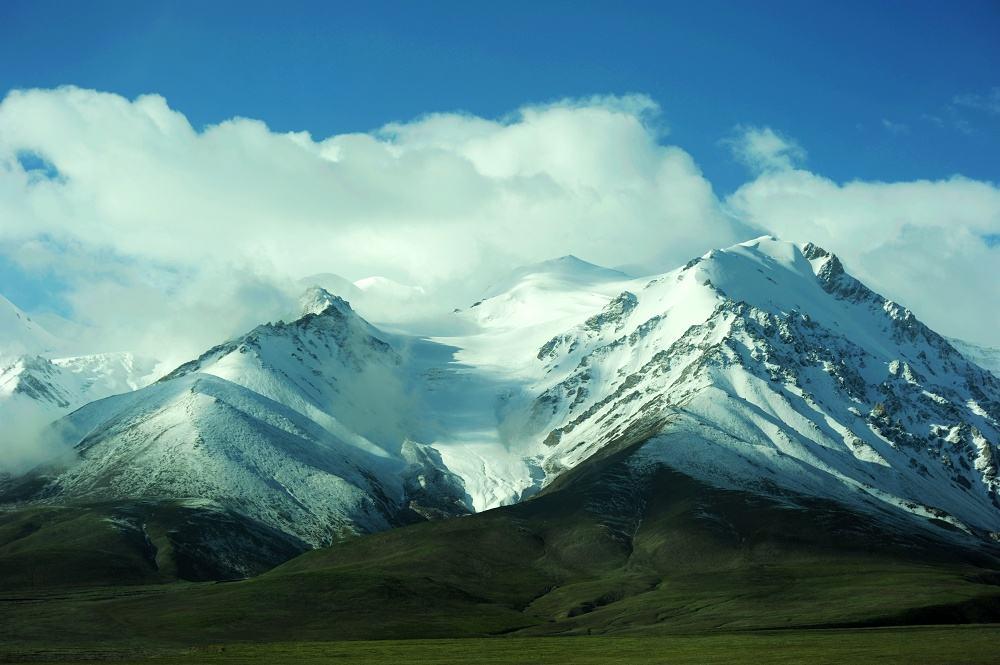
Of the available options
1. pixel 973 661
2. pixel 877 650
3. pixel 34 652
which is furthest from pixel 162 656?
pixel 973 661

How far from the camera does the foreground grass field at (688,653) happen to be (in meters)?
151

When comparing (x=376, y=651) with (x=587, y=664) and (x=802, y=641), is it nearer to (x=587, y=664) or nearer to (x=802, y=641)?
(x=587, y=664)

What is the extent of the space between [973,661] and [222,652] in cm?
11385

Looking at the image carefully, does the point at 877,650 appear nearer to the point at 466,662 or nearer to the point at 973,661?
the point at 973,661

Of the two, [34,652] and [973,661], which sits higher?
[34,652]

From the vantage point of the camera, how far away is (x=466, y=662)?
Result: 16688cm

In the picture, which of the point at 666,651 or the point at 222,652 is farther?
the point at 222,652

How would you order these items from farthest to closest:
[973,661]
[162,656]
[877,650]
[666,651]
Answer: [162,656]
[666,651]
[877,650]
[973,661]

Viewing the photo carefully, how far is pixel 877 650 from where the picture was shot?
159 m

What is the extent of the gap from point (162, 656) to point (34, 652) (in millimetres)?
22673

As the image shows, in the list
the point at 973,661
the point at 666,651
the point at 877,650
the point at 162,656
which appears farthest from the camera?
the point at 162,656

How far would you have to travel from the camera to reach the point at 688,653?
170m

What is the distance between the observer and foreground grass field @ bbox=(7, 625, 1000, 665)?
151 m

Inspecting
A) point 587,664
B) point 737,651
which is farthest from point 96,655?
point 737,651
